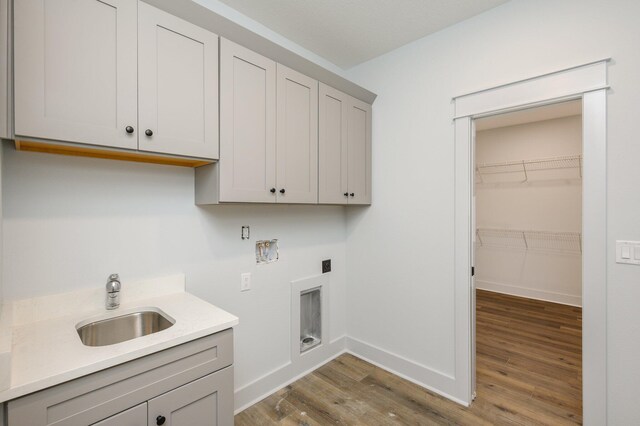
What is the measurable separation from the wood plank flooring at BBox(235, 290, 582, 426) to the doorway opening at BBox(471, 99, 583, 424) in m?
0.02

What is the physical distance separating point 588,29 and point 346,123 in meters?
1.55

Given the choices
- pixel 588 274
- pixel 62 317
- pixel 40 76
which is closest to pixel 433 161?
pixel 588 274

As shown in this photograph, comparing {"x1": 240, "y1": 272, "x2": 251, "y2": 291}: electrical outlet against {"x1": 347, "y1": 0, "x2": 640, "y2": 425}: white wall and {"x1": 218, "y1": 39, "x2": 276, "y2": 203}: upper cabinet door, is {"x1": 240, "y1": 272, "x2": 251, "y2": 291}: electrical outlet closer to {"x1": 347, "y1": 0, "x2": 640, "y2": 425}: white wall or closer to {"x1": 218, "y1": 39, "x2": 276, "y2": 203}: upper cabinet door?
{"x1": 218, "y1": 39, "x2": 276, "y2": 203}: upper cabinet door

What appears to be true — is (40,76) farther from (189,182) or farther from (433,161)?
(433,161)

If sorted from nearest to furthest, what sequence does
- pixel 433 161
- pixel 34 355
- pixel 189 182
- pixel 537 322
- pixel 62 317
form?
pixel 34 355, pixel 62 317, pixel 189 182, pixel 433 161, pixel 537 322

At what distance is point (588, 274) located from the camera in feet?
5.69

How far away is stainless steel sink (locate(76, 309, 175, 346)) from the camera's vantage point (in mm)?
1439

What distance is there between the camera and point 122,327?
5.05 ft

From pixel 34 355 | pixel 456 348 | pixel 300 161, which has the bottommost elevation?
pixel 456 348

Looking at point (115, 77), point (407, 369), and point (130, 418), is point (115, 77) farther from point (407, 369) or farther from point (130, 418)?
point (407, 369)

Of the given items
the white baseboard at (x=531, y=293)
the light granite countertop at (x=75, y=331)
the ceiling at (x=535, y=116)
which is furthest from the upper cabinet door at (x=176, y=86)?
the white baseboard at (x=531, y=293)

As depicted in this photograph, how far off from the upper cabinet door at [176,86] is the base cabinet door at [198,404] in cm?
108

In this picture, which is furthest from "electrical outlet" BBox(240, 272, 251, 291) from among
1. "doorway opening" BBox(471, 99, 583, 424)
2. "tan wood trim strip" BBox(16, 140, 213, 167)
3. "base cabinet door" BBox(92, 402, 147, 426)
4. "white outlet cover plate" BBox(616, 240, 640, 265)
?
"white outlet cover plate" BBox(616, 240, 640, 265)

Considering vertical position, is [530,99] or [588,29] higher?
[588,29]
